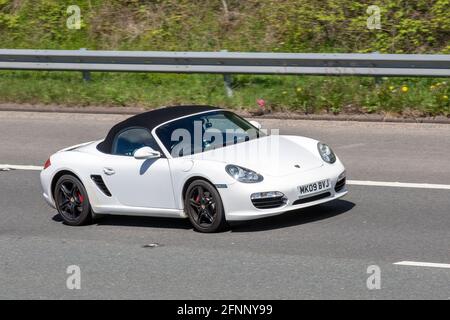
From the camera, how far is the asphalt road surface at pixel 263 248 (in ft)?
28.5

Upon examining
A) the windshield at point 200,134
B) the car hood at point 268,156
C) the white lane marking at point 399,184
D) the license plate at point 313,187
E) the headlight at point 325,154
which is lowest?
the white lane marking at point 399,184

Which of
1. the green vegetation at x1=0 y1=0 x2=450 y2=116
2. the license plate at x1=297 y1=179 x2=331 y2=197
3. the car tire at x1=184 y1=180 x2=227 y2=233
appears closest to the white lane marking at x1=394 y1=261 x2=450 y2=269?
the license plate at x1=297 y1=179 x2=331 y2=197

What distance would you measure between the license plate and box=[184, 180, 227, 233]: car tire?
85cm

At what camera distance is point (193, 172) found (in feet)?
34.5

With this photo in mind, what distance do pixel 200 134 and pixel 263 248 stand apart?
72.8 inches

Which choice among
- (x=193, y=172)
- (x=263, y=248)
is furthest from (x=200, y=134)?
(x=263, y=248)

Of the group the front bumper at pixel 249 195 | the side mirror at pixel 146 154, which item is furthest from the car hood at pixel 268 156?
the side mirror at pixel 146 154

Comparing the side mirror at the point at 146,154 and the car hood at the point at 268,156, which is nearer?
the car hood at the point at 268,156

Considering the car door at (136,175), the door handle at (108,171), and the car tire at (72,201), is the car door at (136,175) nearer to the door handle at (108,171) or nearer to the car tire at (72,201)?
the door handle at (108,171)

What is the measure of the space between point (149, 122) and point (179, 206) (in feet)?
3.86

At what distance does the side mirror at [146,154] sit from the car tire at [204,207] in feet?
1.98

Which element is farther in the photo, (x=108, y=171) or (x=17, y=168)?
(x=17, y=168)

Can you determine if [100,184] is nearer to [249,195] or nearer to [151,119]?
[151,119]
